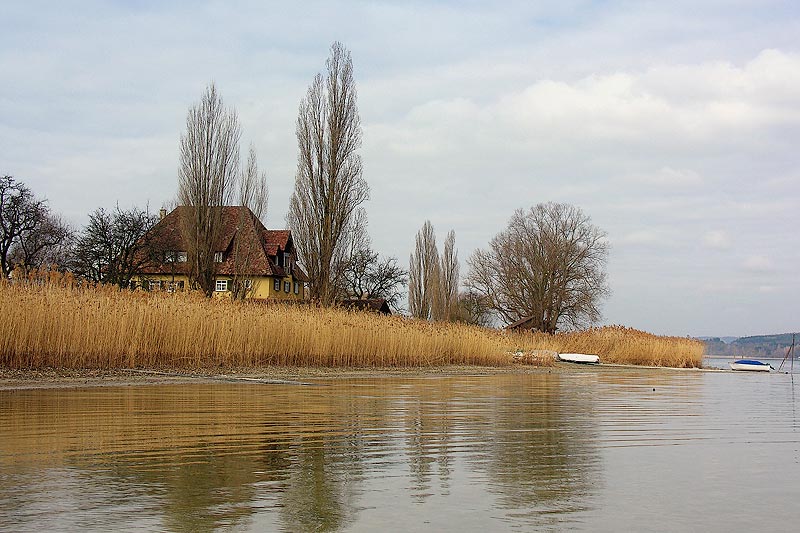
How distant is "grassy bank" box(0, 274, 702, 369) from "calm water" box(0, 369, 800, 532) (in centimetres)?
530

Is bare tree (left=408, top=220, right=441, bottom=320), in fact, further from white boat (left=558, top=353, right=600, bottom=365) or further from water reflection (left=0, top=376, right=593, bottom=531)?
water reflection (left=0, top=376, right=593, bottom=531)

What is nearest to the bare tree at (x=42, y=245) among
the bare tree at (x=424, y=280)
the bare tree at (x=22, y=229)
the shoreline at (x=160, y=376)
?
the bare tree at (x=22, y=229)

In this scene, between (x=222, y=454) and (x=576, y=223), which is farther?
(x=576, y=223)

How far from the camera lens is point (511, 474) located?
209 inches

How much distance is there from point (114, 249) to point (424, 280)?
23.5m

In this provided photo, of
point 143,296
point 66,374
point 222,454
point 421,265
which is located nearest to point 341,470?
point 222,454

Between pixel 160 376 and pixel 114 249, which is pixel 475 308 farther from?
pixel 160 376

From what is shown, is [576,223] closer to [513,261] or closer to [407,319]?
[513,261]

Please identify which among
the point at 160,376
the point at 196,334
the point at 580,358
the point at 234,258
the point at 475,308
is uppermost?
the point at 234,258

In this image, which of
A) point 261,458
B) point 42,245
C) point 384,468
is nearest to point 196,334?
point 261,458

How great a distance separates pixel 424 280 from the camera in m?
64.7

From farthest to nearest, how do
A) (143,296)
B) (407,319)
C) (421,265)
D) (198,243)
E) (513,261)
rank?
(513,261), (421,265), (198,243), (407,319), (143,296)

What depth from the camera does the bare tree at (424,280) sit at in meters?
64.6

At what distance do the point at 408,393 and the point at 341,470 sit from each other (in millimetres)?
8168
